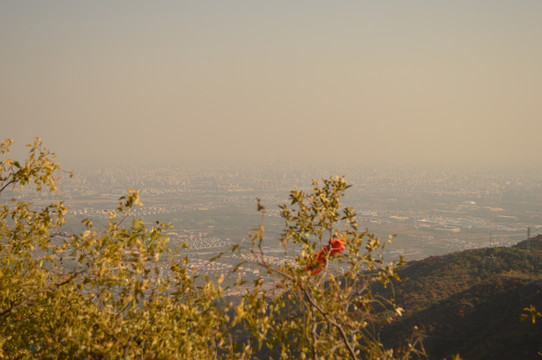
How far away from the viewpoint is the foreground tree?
14.6 ft

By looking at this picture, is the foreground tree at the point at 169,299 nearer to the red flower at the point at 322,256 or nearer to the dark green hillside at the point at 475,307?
the red flower at the point at 322,256

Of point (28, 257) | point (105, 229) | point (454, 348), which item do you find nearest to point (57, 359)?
point (105, 229)

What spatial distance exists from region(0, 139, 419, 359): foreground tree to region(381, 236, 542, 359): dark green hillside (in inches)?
877

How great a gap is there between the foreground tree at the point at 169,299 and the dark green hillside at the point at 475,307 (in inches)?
877

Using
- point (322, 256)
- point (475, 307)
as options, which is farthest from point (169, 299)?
point (475, 307)

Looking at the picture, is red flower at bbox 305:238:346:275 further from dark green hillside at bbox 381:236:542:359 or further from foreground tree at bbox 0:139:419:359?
dark green hillside at bbox 381:236:542:359

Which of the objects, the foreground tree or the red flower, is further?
the red flower

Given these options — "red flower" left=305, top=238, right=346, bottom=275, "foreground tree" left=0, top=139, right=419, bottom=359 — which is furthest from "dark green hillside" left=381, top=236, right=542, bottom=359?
"red flower" left=305, top=238, right=346, bottom=275

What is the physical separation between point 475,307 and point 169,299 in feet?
110

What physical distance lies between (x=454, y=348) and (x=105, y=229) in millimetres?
29408

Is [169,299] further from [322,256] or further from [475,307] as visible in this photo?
[475,307]

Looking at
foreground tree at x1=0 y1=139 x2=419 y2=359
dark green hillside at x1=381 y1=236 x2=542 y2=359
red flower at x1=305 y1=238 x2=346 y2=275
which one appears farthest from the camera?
dark green hillside at x1=381 y1=236 x2=542 y2=359

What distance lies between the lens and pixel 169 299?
229 inches

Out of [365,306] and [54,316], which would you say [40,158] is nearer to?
[54,316]
